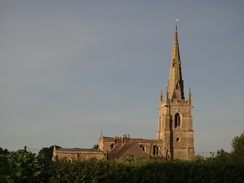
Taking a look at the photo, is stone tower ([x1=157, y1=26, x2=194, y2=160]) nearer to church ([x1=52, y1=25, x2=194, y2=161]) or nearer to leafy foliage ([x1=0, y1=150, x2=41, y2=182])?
church ([x1=52, y1=25, x2=194, y2=161])

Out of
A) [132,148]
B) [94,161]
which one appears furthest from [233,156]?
[94,161]

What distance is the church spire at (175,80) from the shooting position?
8400cm

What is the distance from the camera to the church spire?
8400cm

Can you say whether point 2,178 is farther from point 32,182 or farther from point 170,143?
point 170,143

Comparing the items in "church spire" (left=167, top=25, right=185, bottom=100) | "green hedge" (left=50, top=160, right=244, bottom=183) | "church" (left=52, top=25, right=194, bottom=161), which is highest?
"church spire" (left=167, top=25, right=185, bottom=100)

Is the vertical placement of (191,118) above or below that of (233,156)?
above

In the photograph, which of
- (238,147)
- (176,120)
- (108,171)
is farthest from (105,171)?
(176,120)

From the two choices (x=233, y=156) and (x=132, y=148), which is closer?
(x=233, y=156)

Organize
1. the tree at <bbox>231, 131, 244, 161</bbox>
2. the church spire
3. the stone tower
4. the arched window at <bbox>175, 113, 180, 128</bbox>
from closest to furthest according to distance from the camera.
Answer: the tree at <bbox>231, 131, 244, 161</bbox> → the stone tower → the arched window at <bbox>175, 113, 180, 128</bbox> → the church spire

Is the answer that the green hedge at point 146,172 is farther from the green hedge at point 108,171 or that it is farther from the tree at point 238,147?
the tree at point 238,147

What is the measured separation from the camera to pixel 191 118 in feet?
271

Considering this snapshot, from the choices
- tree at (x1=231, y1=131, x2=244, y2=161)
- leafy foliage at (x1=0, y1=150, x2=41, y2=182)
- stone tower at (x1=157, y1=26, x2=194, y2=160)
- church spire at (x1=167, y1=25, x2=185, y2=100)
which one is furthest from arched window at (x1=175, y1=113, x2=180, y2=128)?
leafy foliage at (x1=0, y1=150, x2=41, y2=182)

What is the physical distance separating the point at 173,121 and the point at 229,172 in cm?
5582

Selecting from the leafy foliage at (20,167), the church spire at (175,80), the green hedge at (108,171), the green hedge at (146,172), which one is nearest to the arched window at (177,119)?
the church spire at (175,80)
